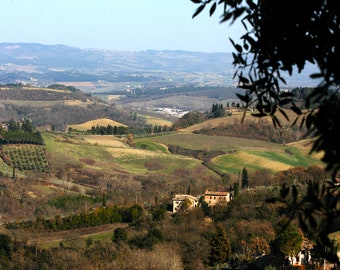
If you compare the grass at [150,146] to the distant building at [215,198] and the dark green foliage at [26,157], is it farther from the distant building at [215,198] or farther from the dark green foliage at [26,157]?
the distant building at [215,198]

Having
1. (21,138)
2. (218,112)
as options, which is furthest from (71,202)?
(218,112)

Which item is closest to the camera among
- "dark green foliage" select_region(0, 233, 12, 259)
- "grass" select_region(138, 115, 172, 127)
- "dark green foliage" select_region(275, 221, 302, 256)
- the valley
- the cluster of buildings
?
"dark green foliage" select_region(275, 221, 302, 256)

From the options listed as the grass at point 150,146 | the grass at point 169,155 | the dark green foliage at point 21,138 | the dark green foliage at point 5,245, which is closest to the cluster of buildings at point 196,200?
the dark green foliage at point 5,245

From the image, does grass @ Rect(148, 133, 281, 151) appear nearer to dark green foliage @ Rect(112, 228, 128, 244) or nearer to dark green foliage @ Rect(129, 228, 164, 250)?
dark green foliage @ Rect(112, 228, 128, 244)

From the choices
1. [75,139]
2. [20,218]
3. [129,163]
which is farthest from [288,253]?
[75,139]

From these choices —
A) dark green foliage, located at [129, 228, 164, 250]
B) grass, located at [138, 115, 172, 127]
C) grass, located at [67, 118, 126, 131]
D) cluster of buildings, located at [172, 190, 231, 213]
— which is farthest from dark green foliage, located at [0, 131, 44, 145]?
grass, located at [138, 115, 172, 127]

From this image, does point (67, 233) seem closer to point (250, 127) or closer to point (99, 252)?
point (99, 252)

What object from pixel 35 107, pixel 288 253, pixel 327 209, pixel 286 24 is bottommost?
pixel 35 107
